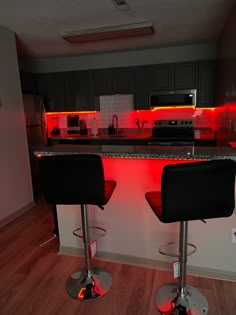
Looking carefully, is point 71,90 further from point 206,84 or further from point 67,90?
point 206,84

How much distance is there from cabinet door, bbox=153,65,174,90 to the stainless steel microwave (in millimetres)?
119

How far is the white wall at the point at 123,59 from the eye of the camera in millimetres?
3930

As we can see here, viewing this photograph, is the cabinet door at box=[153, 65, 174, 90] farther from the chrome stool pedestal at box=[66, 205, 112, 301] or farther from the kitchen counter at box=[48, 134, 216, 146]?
the chrome stool pedestal at box=[66, 205, 112, 301]

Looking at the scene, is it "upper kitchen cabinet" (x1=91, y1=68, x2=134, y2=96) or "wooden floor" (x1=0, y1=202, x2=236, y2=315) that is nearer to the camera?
"wooden floor" (x1=0, y1=202, x2=236, y2=315)

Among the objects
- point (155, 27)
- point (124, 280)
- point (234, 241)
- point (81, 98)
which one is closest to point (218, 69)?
point (155, 27)

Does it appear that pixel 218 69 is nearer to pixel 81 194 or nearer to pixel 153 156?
pixel 153 156

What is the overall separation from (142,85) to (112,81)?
57 cm

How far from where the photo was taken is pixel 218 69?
3.55m

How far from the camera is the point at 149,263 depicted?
208 cm

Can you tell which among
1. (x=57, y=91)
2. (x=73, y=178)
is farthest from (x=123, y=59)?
(x=73, y=178)

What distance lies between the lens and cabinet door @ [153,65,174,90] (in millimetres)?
3980

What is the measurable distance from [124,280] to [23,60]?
431 cm

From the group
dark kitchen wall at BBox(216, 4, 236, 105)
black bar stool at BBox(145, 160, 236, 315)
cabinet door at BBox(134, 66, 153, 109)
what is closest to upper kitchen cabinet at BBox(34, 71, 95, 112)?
cabinet door at BBox(134, 66, 153, 109)

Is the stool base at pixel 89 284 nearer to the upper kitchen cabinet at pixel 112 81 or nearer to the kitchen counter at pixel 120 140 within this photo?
the kitchen counter at pixel 120 140
